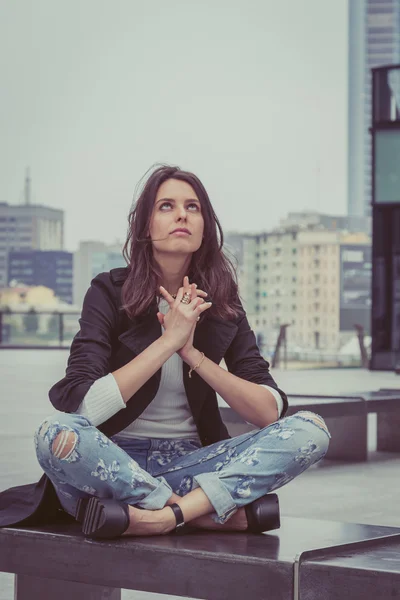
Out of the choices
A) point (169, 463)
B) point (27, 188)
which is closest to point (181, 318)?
point (169, 463)

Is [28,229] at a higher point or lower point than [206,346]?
higher

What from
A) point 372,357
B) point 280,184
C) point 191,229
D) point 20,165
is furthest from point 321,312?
point 191,229

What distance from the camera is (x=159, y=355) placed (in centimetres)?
285

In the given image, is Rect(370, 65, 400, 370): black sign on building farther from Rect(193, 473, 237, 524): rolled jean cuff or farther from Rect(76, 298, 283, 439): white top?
Rect(193, 473, 237, 524): rolled jean cuff

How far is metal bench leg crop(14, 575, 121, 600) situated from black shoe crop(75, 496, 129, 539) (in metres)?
0.24

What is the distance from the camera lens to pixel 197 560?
2428 millimetres

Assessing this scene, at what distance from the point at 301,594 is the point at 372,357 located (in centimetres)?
1539

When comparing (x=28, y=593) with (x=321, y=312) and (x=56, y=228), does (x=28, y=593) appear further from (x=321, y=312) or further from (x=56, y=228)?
(x=321, y=312)

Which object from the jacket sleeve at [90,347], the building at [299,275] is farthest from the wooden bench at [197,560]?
the building at [299,275]

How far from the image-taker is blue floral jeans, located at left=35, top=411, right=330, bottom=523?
2627 mm

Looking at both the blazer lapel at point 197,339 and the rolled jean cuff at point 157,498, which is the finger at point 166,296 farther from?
the rolled jean cuff at point 157,498

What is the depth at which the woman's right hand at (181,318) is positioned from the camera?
2.88 m

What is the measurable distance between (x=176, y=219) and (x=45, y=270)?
78197 mm

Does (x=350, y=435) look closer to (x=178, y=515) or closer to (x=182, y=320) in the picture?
(x=182, y=320)
